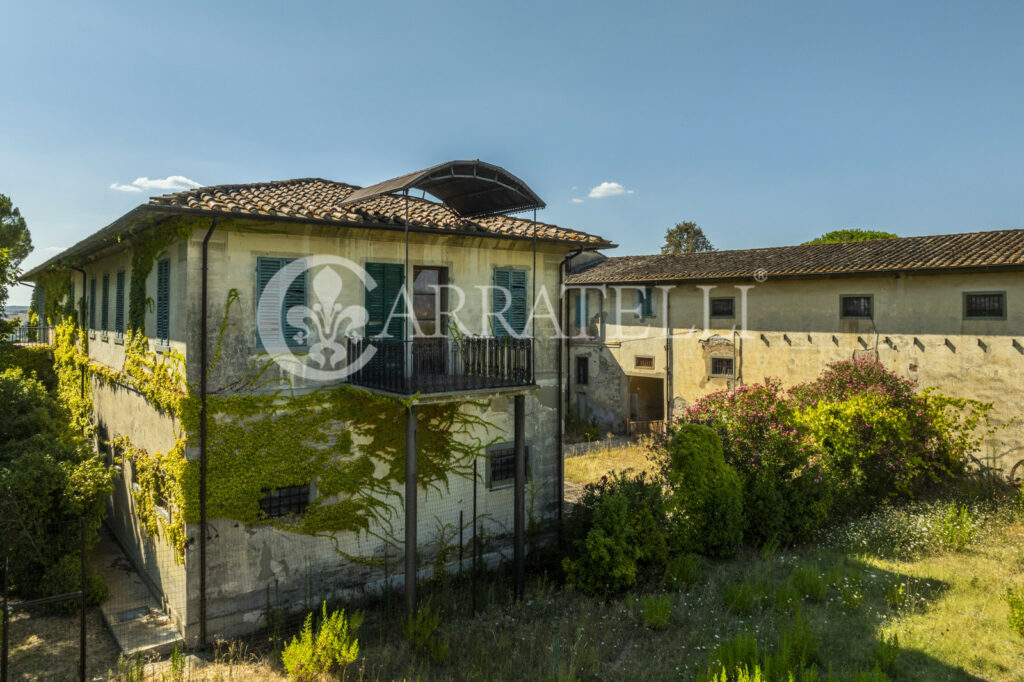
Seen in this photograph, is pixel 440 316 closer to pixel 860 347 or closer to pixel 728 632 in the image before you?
pixel 728 632

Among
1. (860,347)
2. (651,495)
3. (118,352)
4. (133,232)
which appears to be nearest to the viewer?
(133,232)

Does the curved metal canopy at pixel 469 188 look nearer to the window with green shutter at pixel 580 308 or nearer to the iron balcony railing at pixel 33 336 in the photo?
the window with green shutter at pixel 580 308

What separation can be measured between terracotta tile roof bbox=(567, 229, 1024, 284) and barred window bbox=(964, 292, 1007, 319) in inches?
40.4

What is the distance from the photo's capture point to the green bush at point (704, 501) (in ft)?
40.2

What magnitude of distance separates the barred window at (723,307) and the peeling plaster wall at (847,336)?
0.21 meters

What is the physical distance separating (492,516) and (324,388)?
4.51m

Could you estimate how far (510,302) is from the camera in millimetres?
12953

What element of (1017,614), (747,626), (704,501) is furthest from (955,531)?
(747,626)

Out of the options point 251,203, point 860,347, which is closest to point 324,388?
point 251,203

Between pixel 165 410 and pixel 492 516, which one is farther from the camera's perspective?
pixel 492 516

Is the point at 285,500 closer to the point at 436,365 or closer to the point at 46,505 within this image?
the point at 436,365

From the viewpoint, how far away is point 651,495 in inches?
464

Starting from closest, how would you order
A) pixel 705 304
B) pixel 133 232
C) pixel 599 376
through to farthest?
1. pixel 133 232
2. pixel 705 304
3. pixel 599 376

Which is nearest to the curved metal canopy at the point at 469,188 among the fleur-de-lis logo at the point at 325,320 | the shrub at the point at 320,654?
the fleur-de-lis logo at the point at 325,320
